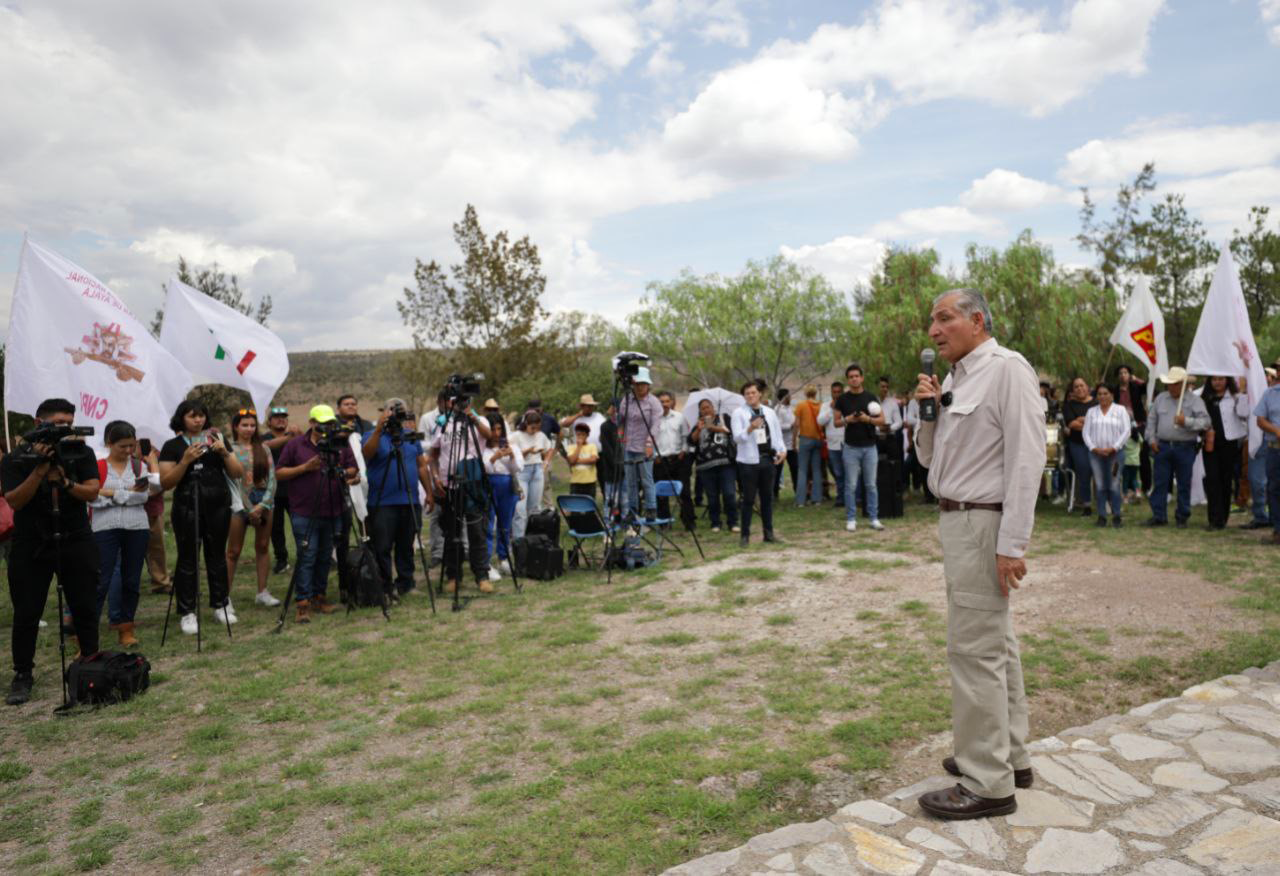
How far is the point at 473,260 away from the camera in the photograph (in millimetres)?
30250

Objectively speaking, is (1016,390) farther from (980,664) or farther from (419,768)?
(419,768)

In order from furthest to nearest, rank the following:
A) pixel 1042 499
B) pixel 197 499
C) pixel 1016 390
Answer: pixel 1042 499 < pixel 197 499 < pixel 1016 390

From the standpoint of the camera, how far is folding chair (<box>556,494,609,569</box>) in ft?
31.5

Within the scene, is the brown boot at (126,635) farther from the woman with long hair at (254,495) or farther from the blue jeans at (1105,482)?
the blue jeans at (1105,482)

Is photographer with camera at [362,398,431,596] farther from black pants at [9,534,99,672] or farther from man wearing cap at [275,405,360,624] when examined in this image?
black pants at [9,534,99,672]

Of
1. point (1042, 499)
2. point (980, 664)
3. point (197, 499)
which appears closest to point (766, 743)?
point (980, 664)

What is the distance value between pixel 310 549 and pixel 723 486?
532 cm

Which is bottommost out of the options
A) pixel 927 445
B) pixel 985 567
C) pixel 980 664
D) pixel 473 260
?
pixel 980 664

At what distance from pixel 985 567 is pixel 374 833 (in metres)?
2.84

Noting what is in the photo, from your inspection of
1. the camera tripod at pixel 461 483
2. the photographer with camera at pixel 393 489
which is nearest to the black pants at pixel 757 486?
the camera tripod at pixel 461 483

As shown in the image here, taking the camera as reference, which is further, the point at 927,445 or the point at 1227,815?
the point at 927,445

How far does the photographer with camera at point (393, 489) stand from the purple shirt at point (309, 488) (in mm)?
464

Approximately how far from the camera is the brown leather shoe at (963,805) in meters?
3.48

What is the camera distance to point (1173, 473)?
10891 millimetres
